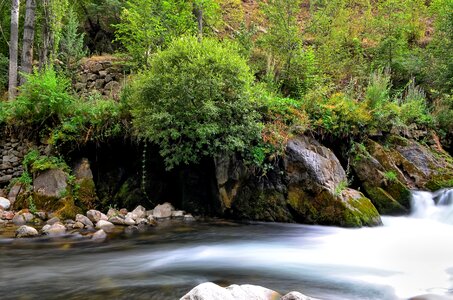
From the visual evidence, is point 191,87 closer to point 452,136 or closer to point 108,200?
point 108,200

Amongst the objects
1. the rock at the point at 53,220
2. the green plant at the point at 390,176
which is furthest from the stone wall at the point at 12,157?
the green plant at the point at 390,176

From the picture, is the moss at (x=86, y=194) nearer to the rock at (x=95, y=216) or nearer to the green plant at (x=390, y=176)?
the rock at (x=95, y=216)

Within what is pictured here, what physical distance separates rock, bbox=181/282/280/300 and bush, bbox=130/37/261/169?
4565 millimetres

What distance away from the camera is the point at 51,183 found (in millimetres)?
9086

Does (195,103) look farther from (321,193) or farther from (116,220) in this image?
(321,193)

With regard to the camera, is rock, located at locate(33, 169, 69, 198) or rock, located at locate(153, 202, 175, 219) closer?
rock, located at locate(33, 169, 69, 198)

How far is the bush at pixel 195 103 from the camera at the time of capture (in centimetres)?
805

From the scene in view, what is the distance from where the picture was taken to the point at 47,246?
6.59m

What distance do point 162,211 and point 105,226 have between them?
1.60 metres

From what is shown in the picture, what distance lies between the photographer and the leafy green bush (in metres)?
9.48

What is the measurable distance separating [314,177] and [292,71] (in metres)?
5.67

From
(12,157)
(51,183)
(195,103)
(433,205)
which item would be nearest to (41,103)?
(12,157)

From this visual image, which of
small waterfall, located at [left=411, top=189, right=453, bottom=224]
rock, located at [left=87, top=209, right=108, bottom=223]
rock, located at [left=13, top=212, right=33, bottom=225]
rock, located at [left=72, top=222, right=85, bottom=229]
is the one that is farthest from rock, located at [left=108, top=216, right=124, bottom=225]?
small waterfall, located at [left=411, top=189, right=453, bottom=224]

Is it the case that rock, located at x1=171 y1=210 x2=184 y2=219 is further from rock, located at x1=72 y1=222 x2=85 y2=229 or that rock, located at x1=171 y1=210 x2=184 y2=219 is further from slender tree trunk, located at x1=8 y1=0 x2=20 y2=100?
slender tree trunk, located at x1=8 y1=0 x2=20 y2=100
